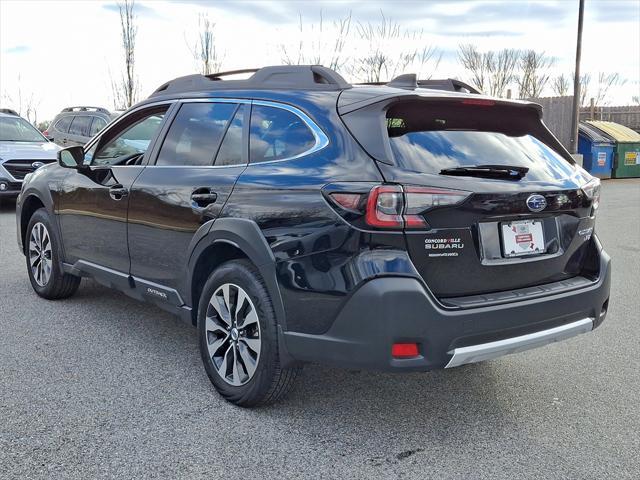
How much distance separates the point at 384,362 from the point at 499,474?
2.30 ft

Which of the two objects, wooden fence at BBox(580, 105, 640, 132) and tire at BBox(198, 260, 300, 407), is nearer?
tire at BBox(198, 260, 300, 407)

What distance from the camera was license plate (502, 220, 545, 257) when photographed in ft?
10.5

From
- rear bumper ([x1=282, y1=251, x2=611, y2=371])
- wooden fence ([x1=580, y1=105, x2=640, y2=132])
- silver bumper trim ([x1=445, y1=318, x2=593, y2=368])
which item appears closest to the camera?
rear bumper ([x1=282, y1=251, x2=611, y2=371])

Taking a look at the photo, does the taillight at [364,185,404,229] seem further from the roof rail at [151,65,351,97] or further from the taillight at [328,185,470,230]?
the roof rail at [151,65,351,97]

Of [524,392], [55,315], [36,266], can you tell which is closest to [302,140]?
[524,392]

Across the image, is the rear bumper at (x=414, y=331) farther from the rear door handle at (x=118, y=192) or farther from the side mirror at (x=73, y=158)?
the side mirror at (x=73, y=158)

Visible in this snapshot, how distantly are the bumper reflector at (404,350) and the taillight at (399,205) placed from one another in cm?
52

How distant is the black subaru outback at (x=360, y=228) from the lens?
2982mm

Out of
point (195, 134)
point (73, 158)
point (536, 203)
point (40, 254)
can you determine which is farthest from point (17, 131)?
point (536, 203)

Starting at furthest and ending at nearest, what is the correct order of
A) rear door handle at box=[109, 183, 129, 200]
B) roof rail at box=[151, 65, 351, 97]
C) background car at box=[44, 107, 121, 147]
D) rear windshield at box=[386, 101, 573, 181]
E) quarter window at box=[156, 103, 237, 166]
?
background car at box=[44, 107, 121, 147], rear door handle at box=[109, 183, 129, 200], quarter window at box=[156, 103, 237, 166], roof rail at box=[151, 65, 351, 97], rear windshield at box=[386, 101, 573, 181]

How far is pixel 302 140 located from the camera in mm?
3432

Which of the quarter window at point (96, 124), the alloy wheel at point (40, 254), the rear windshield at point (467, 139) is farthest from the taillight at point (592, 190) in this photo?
the quarter window at point (96, 124)

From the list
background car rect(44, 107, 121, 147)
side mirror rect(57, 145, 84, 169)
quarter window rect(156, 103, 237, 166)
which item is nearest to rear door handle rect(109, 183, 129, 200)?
quarter window rect(156, 103, 237, 166)

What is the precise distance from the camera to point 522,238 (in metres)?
3.26
